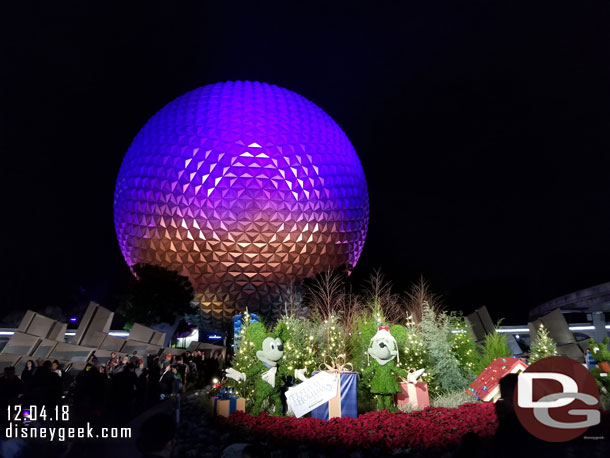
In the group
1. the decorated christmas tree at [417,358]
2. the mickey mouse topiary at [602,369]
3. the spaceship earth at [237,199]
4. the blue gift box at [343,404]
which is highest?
the spaceship earth at [237,199]

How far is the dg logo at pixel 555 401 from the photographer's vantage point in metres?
6.59

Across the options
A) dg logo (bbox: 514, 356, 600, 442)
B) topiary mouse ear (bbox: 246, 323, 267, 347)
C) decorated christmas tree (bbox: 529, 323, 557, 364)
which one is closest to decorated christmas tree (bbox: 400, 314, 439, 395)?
decorated christmas tree (bbox: 529, 323, 557, 364)

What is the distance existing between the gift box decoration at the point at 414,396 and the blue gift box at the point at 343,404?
2074 millimetres

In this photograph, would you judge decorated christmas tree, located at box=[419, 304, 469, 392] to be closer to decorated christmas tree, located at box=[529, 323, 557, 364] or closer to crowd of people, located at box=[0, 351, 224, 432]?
decorated christmas tree, located at box=[529, 323, 557, 364]

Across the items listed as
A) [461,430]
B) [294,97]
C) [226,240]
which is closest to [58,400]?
[461,430]

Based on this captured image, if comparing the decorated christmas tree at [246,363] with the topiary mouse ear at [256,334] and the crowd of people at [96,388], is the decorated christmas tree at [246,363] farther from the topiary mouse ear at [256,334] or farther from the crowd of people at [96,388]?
the crowd of people at [96,388]

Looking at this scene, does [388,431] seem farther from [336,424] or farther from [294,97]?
[294,97]

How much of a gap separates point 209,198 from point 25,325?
7.96 meters

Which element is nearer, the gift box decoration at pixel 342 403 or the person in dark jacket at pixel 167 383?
the gift box decoration at pixel 342 403

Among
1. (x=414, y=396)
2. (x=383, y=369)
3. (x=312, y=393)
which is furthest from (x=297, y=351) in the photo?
(x=312, y=393)

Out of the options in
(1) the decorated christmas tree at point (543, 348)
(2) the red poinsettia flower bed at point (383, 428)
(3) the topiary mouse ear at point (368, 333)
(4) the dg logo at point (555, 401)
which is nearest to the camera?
(4) the dg logo at point (555, 401)

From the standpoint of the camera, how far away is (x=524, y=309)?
30.5 meters

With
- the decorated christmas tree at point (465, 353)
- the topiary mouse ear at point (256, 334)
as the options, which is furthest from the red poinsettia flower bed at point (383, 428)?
the decorated christmas tree at point (465, 353)

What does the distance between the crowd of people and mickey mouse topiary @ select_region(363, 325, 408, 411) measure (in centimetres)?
419
